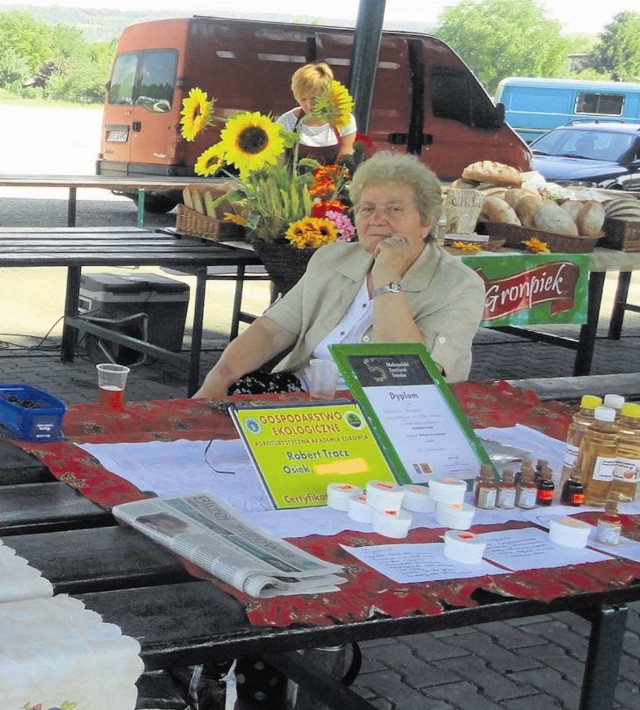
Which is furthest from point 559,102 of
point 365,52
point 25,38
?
point 25,38

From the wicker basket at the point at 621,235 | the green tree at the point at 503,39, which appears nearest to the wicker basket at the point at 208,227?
the wicker basket at the point at 621,235

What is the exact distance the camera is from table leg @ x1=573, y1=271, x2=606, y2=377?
6.19 m

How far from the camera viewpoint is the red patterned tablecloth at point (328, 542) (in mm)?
1564

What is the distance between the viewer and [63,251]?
5152mm

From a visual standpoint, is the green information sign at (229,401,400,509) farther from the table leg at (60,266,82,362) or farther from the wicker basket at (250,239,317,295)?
the table leg at (60,266,82,362)

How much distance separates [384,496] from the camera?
188 cm

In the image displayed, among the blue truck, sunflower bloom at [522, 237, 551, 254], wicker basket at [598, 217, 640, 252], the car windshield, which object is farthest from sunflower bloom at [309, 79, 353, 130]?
the blue truck

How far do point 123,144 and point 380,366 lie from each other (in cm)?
1181

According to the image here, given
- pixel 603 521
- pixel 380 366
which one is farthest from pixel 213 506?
pixel 603 521

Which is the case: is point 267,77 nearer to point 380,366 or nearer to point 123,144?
point 123,144

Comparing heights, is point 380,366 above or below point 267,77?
below

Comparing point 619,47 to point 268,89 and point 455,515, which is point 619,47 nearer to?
point 268,89

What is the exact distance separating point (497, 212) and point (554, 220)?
297 millimetres

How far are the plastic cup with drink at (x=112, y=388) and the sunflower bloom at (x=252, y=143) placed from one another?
2.15 metres
